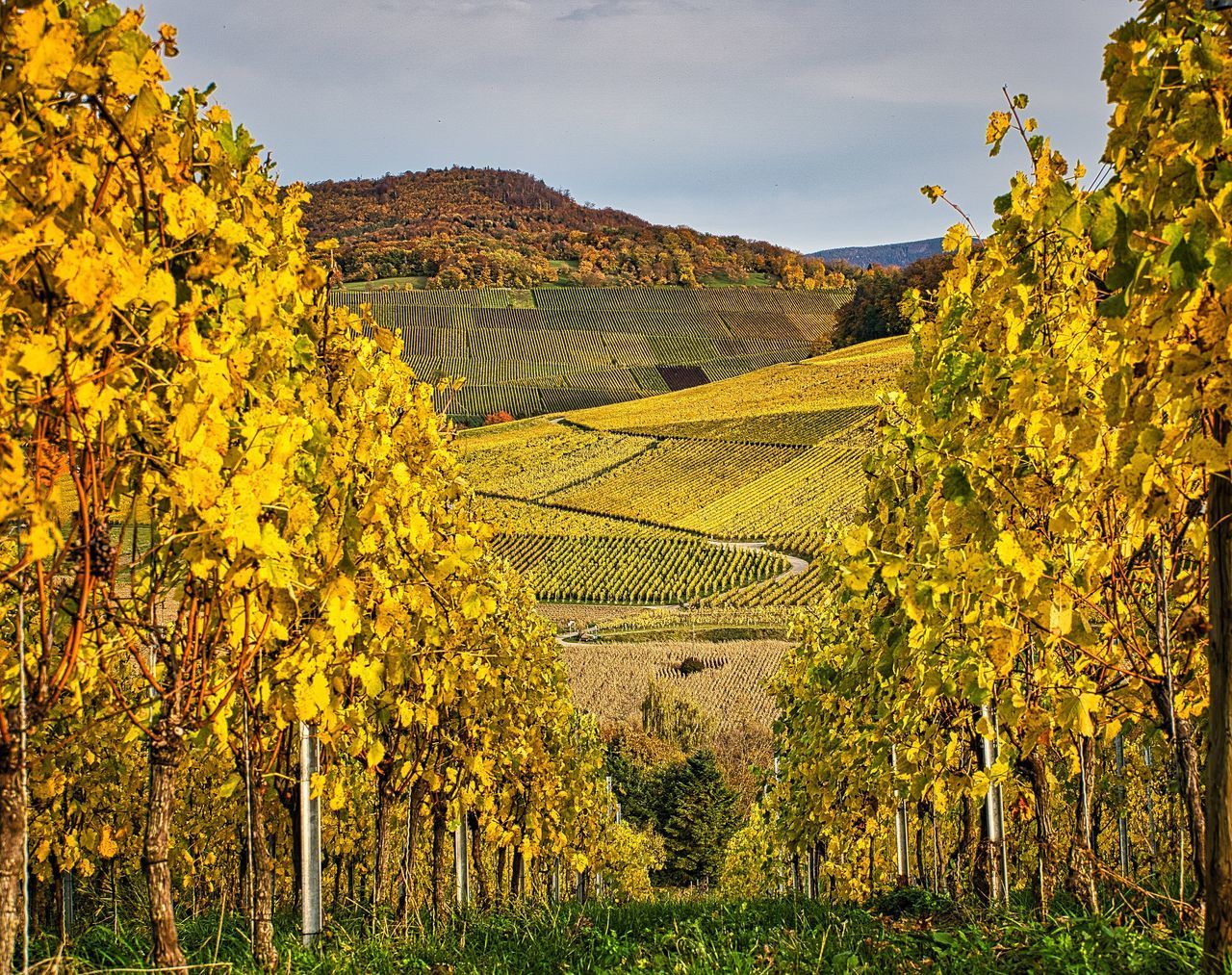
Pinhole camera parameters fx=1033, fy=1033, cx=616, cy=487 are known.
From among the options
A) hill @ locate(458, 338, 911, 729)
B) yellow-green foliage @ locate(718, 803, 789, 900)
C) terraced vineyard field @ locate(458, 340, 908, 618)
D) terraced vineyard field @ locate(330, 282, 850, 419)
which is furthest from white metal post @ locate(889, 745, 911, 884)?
terraced vineyard field @ locate(330, 282, 850, 419)

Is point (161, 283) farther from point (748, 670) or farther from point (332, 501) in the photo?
point (748, 670)

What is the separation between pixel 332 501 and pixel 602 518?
49021 millimetres

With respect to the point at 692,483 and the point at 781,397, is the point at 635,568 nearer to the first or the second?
the point at 692,483

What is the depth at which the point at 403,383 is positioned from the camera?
5.66 m

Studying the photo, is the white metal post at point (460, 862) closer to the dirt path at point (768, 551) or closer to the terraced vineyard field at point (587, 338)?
the dirt path at point (768, 551)

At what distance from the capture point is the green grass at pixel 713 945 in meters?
3.32

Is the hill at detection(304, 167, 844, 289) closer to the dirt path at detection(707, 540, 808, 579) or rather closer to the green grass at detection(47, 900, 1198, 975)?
the dirt path at detection(707, 540, 808, 579)

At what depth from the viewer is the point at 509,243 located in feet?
403

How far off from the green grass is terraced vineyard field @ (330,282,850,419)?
77500 mm

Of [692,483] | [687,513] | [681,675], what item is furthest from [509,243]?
[681,675]

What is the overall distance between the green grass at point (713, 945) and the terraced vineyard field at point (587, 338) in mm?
77500

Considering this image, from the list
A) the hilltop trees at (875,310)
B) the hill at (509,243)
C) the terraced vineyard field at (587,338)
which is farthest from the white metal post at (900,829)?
the hill at (509,243)

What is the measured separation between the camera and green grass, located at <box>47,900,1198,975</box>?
332cm

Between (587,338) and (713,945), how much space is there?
94774 mm
